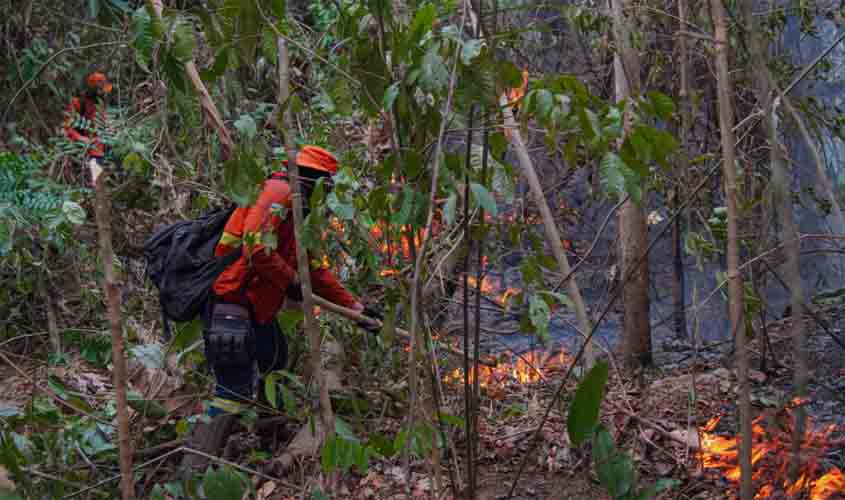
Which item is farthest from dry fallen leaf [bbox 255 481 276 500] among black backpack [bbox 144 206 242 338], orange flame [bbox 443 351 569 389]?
orange flame [bbox 443 351 569 389]

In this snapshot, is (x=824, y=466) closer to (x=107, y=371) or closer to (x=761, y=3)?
(x=761, y=3)

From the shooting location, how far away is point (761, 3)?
610 centimetres

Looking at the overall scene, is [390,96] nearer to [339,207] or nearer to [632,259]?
[339,207]

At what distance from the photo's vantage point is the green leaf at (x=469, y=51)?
211cm

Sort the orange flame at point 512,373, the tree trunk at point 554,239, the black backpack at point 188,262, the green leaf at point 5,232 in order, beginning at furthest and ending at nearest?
the orange flame at point 512,373, the green leaf at point 5,232, the black backpack at point 188,262, the tree trunk at point 554,239

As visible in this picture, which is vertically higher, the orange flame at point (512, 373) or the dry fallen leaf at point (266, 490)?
the orange flame at point (512, 373)

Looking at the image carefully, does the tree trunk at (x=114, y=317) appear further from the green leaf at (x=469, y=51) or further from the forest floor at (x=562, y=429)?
the forest floor at (x=562, y=429)

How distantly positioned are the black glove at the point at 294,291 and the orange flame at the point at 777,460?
202 cm

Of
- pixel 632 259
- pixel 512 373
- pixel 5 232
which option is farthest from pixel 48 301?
pixel 632 259

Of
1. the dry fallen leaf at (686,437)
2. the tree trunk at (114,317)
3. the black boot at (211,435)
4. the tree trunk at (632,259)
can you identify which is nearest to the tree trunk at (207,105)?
the tree trunk at (114,317)

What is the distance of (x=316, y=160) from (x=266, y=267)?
2.18 feet

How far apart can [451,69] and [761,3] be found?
186 inches

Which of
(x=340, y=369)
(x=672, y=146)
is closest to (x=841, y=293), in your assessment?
(x=340, y=369)

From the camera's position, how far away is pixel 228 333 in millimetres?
4160
